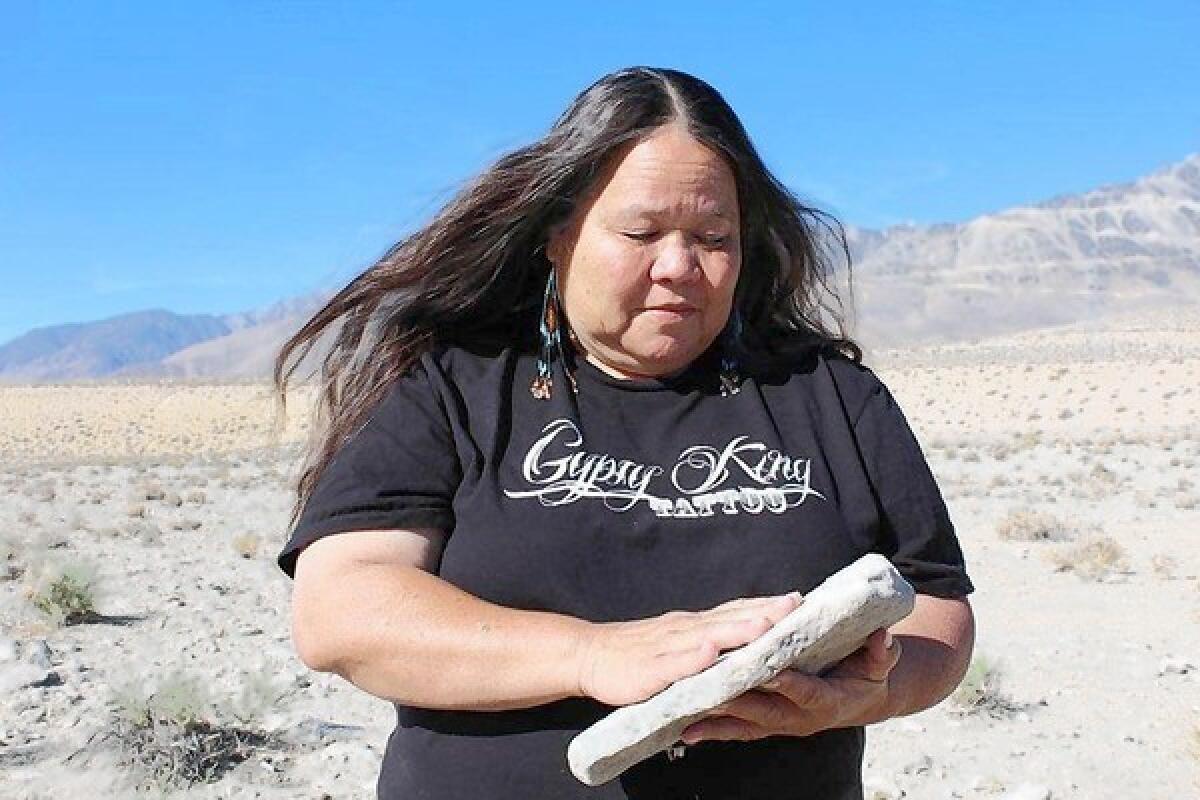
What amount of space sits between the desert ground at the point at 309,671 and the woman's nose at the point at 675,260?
123cm

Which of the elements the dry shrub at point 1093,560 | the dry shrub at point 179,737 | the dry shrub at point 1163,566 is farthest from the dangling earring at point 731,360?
the dry shrub at point 1163,566

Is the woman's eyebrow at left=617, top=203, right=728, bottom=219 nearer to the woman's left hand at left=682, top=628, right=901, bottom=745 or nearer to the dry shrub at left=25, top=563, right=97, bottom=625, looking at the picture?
the woman's left hand at left=682, top=628, right=901, bottom=745

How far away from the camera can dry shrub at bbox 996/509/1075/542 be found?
10845 millimetres

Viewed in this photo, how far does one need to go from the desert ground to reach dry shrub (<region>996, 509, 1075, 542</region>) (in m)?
0.03

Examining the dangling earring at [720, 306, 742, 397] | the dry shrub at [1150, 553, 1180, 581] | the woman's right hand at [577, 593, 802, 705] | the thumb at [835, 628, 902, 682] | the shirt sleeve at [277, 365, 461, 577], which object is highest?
the dangling earring at [720, 306, 742, 397]

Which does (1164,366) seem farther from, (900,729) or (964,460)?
(900,729)

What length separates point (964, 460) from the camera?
60.4 feet

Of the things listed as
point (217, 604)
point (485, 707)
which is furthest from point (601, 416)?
point (217, 604)

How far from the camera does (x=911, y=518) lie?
1843mm

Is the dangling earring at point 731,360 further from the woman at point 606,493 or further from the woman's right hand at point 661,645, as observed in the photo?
the woman's right hand at point 661,645

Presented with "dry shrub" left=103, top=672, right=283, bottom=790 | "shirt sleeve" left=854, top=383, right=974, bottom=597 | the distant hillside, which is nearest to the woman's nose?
"shirt sleeve" left=854, top=383, right=974, bottom=597

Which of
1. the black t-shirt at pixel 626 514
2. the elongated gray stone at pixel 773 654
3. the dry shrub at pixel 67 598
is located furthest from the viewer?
the dry shrub at pixel 67 598

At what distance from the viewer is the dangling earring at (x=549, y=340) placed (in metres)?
1.95

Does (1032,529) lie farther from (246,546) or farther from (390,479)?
(390,479)
